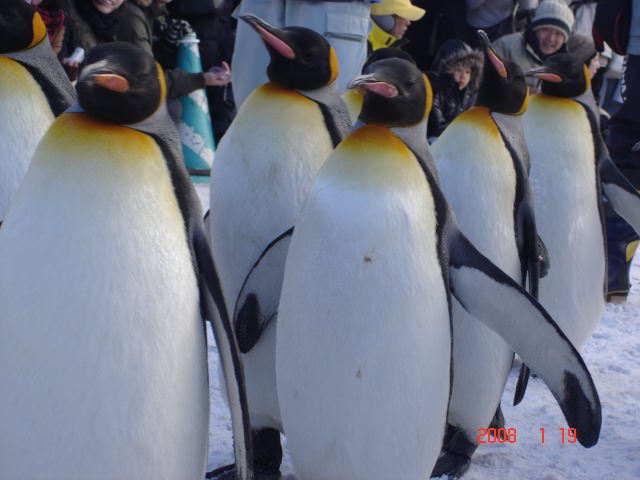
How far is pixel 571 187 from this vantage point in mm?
2633

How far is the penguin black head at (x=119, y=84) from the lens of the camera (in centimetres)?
144

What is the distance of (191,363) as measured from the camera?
4.93ft

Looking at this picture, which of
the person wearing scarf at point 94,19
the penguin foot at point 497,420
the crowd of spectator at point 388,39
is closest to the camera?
the penguin foot at point 497,420

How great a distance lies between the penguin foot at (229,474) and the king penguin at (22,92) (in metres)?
0.77

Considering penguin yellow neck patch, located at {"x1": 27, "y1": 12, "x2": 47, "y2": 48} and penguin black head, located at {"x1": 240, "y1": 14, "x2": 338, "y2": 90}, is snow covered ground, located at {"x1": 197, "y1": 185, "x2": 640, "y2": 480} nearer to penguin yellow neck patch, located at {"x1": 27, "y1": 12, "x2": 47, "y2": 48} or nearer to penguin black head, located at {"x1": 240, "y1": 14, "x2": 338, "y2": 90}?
penguin black head, located at {"x1": 240, "y1": 14, "x2": 338, "y2": 90}

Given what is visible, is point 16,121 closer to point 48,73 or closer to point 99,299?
point 48,73

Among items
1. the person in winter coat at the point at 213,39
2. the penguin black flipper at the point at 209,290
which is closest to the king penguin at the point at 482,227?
the penguin black flipper at the point at 209,290

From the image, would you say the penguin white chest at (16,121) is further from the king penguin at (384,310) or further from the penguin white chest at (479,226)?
the penguin white chest at (479,226)

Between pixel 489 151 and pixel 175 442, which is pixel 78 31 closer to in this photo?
pixel 489 151

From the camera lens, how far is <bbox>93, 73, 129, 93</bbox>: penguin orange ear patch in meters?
1.42

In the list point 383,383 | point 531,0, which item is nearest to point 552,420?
point 383,383

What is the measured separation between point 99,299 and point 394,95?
70 cm

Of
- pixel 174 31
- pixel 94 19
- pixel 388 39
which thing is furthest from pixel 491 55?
pixel 174 31

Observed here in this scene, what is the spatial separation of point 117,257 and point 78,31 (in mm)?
3571
